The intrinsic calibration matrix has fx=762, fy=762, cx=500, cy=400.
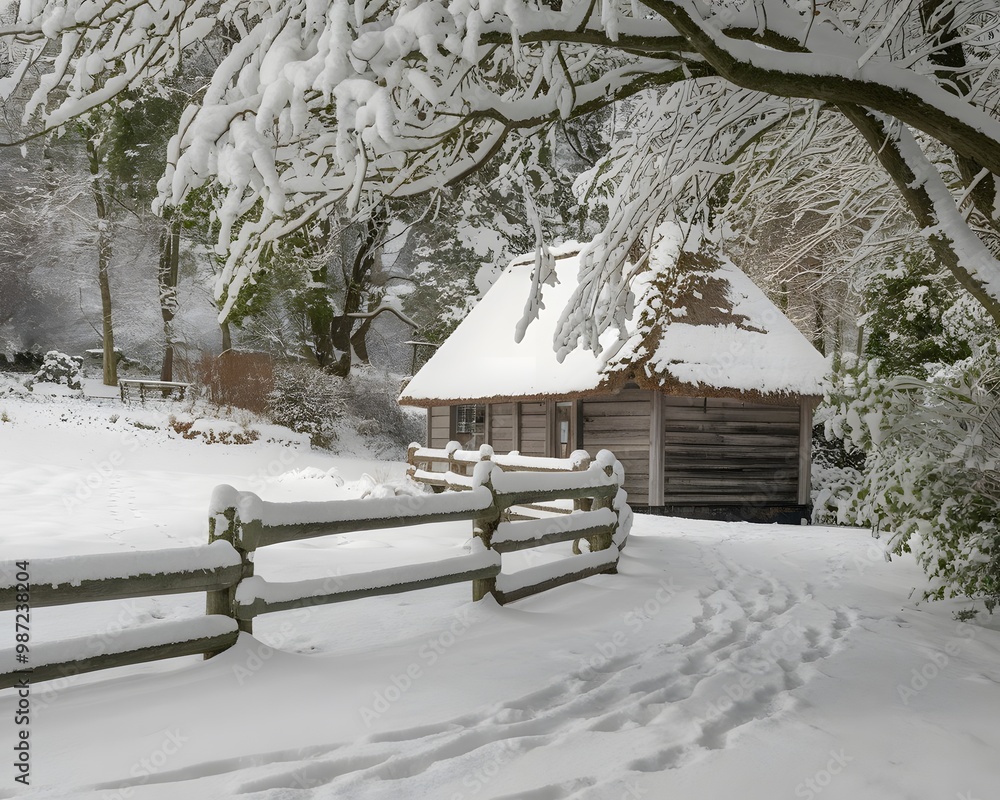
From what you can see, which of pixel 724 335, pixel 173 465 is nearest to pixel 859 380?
pixel 724 335

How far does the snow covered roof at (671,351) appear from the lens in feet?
42.3

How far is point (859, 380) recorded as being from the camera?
233 inches

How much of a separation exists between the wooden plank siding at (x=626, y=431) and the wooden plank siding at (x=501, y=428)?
100 inches

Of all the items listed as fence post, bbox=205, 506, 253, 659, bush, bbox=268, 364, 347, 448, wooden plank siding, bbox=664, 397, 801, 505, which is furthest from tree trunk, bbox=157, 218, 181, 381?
fence post, bbox=205, 506, 253, 659

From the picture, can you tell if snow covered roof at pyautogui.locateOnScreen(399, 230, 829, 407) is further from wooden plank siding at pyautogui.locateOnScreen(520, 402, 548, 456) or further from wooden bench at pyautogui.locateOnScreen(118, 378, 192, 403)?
wooden bench at pyautogui.locateOnScreen(118, 378, 192, 403)

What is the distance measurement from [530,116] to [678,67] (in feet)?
3.42

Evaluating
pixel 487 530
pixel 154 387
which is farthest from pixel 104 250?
pixel 487 530

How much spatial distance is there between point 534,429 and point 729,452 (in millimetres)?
4085

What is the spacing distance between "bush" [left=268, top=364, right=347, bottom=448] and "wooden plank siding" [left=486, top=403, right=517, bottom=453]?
6952mm

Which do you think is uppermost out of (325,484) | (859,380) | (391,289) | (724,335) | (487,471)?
(391,289)

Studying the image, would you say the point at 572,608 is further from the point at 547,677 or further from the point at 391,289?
the point at 391,289

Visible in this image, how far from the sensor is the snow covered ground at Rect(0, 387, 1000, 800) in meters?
2.94

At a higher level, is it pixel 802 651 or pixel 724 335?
pixel 724 335

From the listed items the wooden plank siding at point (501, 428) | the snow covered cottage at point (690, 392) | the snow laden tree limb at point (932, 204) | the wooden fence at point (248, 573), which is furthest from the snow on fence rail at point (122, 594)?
the wooden plank siding at point (501, 428)
